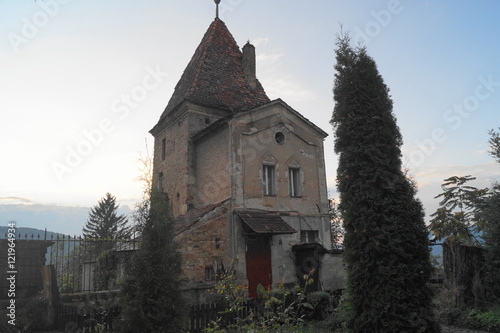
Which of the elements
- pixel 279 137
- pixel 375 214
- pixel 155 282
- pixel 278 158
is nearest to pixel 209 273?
pixel 278 158

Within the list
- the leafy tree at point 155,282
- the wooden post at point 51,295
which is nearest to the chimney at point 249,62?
the wooden post at point 51,295

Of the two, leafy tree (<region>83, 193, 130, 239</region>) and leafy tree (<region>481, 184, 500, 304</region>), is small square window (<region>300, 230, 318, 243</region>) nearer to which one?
leafy tree (<region>481, 184, 500, 304</region>)

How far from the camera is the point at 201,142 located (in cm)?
1781

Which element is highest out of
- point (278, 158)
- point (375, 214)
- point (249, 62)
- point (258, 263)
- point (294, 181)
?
point (249, 62)

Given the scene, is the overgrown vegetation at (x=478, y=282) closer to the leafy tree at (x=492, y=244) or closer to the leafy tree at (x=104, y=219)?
the leafy tree at (x=492, y=244)

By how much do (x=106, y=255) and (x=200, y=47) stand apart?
14.7 m

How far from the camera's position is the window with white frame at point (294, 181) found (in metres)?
17.1

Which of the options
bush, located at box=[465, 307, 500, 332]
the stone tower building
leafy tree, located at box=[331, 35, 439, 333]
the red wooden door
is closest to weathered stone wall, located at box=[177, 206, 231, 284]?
the stone tower building

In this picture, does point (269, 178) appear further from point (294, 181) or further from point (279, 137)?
point (279, 137)

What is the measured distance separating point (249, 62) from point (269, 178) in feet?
28.6

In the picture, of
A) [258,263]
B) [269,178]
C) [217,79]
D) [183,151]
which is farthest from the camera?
[217,79]

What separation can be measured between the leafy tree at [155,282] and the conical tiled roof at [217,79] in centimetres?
1177

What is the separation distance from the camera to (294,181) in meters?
17.3

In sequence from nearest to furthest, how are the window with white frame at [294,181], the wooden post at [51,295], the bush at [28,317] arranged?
the bush at [28,317] → the wooden post at [51,295] → the window with white frame at [294,181]
